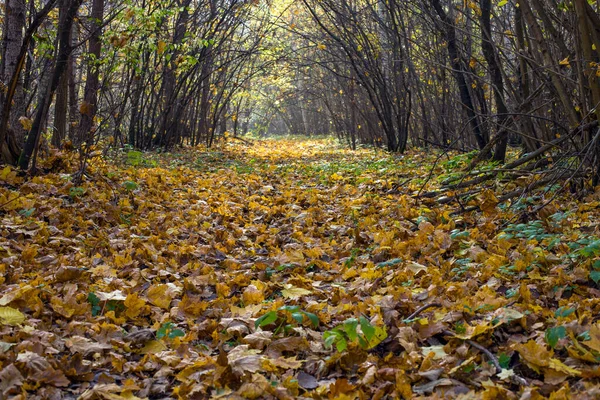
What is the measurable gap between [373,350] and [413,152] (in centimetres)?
989

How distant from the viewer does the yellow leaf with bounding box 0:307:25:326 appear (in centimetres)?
256

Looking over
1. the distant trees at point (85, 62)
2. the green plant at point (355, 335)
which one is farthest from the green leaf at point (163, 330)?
the distant trees at point (85, 62)

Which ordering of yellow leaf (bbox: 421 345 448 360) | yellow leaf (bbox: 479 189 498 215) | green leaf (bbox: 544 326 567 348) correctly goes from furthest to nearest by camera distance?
yellow leaf (bbox: 479 189 498 215), yellow leaf (bbox: 421 345 448 360), green leaf (bbox: 544 326 567 348)

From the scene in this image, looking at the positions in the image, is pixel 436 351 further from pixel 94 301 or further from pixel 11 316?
pixel 11 316

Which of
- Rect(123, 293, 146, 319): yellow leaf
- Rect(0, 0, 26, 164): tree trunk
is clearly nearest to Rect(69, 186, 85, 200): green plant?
Rect(0, 0, 26, 164): tree trunk

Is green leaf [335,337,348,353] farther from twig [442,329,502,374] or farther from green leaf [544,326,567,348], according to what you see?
green leaf [544,326,567,348]

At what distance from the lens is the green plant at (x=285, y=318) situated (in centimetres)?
265

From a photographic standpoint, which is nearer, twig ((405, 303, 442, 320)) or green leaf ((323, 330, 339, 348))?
green leaf ((323, 330, 339, 348))

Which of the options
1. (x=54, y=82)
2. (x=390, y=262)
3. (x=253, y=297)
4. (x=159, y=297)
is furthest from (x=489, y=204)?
(x=54, y=82)

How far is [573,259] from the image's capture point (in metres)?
3.20

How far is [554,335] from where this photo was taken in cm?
228

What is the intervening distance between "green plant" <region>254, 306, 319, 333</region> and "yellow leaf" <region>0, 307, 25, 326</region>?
1.14 metres

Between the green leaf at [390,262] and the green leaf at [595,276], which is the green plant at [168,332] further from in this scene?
the green leaf at [595,276]

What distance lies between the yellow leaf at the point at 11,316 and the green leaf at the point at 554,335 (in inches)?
95.3
